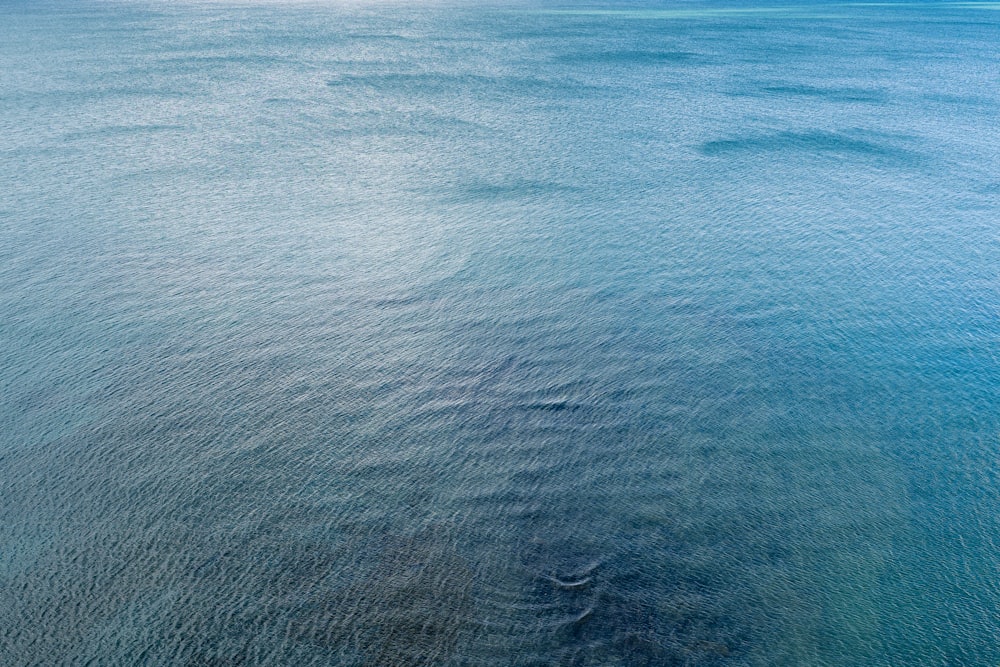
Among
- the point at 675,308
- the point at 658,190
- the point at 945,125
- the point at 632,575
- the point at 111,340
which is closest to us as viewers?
the point at 632,575

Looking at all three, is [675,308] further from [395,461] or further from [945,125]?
[945,125]

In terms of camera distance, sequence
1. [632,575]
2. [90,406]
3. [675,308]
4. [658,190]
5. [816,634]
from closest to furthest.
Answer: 1. [816,634]
2. [632,575]
3. [90,406]
4. [675,308]
5. [658,190]

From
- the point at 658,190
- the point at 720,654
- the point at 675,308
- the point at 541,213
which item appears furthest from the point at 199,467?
the point at 658,190

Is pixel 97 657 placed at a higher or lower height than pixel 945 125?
higher

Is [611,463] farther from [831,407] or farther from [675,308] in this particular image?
[675,308]

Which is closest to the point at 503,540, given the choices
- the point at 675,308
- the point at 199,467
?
the point at 199,467

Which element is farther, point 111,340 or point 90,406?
point 111,340
